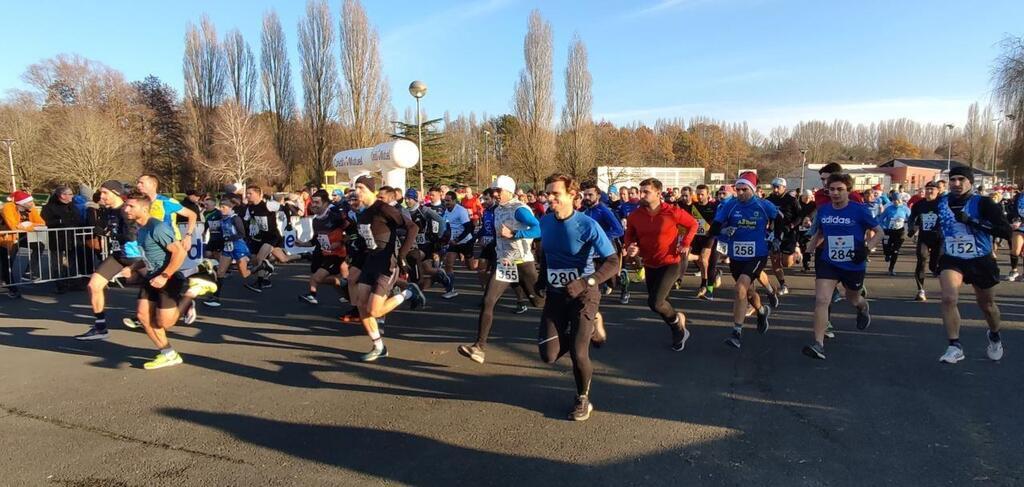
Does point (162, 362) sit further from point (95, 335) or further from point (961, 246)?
point (961, 246)

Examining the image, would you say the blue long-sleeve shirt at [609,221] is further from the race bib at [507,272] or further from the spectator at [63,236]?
the spectator at [63,236]

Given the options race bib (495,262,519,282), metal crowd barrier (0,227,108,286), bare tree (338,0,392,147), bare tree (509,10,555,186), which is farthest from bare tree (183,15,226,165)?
race bib (495,262,519,282)

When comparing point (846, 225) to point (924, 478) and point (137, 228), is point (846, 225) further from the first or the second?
point (137, 228)

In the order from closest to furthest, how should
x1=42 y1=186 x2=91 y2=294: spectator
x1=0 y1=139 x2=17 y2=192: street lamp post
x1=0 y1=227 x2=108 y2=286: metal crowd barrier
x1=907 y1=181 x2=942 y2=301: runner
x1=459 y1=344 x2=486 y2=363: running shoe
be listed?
x1=459 y1=344 x2=486 y2=363: running shoe → x1=907 y1=181 x2=942 y2=301: runner → x1=0 y1=227 x2=108 y2=286: metal crowd barrier → x1=42 y1=186 x2=91 y2=294: spectator → x1=0 y1=139 x2=17 y2=192: street lamp post

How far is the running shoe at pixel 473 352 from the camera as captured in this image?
18.1 ft

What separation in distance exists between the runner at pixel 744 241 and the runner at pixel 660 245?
575 millimetres

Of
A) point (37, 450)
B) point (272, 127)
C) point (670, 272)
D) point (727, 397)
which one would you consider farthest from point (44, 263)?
point (272, 127)

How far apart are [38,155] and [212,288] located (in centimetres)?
3935

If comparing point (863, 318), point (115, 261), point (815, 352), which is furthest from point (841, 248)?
point (115, 261)

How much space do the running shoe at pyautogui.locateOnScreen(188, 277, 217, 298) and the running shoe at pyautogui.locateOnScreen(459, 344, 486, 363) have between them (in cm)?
290

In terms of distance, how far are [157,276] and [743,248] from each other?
617cm

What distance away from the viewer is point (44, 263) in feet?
38.6

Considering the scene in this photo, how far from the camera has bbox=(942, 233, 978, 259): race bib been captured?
5.42m

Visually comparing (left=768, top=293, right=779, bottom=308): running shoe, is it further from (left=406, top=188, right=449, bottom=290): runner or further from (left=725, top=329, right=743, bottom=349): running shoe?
(left=406, top=188, right=449, bottom=290): runner
